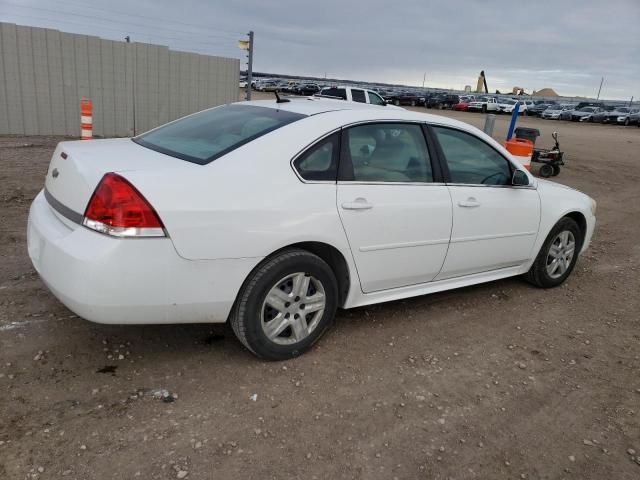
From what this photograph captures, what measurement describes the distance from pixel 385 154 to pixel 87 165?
190 cm

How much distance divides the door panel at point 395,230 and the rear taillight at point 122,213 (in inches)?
45.6

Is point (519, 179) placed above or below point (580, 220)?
above

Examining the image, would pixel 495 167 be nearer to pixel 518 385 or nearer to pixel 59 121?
pixel 518 385

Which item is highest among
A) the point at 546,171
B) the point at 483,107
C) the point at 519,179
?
the point at 519,179

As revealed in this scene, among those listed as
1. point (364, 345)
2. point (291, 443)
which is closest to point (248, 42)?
point (364, 345)

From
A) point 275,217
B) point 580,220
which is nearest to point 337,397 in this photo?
point 275,217

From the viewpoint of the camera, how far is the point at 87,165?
9.91 ft

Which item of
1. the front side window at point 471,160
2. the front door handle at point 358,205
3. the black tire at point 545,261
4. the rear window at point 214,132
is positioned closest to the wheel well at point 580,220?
the black tire at point 545,261

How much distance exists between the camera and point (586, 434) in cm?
297

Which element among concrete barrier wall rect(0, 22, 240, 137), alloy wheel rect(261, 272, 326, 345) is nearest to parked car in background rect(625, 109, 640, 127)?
concrete barrier wall rect(0, 22, 240, 137)

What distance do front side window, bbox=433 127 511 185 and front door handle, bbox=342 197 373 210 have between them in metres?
0.91

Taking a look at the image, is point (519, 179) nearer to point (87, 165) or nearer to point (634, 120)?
point (87, 165)

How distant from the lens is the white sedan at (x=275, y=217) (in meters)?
2.79

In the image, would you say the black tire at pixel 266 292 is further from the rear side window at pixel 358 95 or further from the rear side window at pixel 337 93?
the rear side window at pixel 358 95
